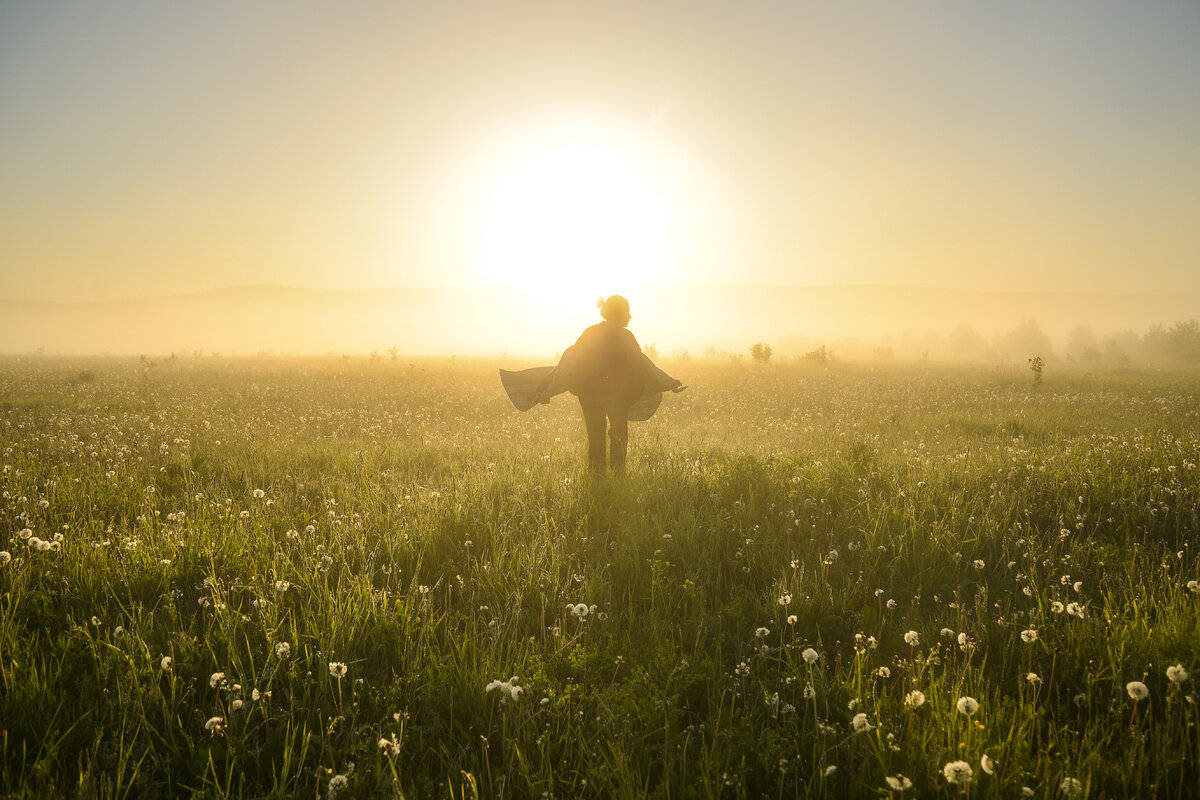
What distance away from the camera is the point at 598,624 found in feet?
13.0

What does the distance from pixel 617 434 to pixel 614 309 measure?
5.74 feet

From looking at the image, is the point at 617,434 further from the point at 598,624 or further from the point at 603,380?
the point at 598,624

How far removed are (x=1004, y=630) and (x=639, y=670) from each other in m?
2.75

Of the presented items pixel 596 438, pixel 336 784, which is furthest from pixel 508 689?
pixel 596 438

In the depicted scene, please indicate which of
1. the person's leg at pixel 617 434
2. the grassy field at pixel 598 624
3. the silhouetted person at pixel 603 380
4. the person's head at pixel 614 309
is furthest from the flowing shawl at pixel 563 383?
the grassy field at pixel 598 624

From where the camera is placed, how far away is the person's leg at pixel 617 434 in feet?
24.9

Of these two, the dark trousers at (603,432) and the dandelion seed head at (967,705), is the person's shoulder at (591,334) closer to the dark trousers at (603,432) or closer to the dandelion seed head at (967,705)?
the dark trousers at (603,432)

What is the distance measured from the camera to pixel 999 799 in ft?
7.45

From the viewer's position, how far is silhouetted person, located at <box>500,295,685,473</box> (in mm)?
7395

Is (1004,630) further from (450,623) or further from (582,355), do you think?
(582,355)

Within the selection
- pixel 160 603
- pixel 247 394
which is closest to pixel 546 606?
pixel 160 603

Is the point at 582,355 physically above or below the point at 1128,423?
above

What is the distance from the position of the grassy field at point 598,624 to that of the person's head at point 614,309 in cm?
216

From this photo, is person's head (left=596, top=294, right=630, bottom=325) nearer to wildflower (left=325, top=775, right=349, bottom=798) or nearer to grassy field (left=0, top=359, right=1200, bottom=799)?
grassy field (left=0, top=359, right=1200, bottom=799)
